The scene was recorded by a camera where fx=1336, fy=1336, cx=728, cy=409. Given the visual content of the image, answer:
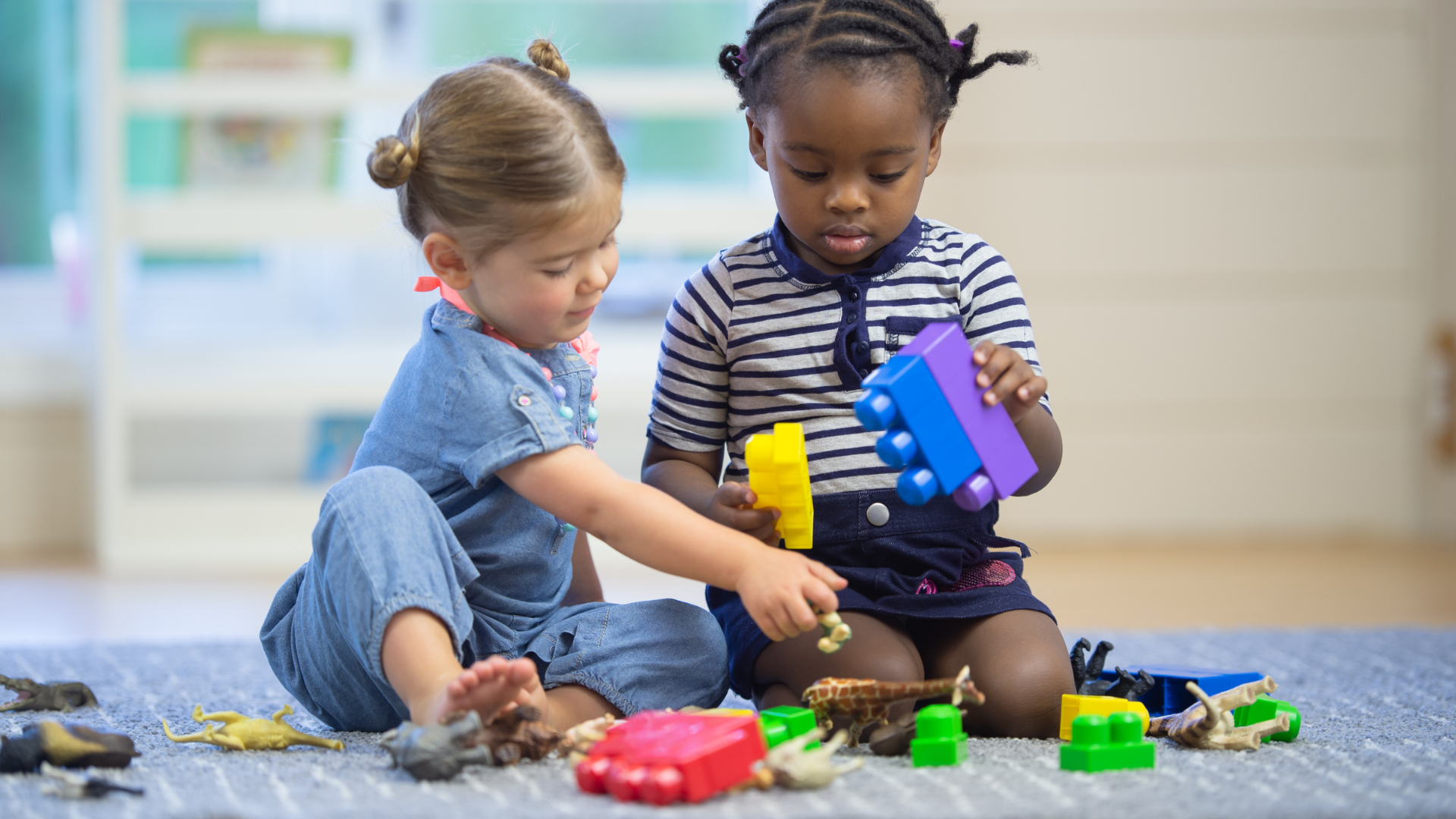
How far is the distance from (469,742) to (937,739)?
0.91 feet

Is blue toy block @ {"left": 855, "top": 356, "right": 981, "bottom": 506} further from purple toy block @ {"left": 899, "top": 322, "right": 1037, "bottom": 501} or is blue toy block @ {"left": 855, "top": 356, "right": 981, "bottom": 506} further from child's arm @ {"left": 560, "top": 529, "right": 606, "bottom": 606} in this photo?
child's arm @ {"left": 560, "top": 529, "right": 606, "bottom": 606}

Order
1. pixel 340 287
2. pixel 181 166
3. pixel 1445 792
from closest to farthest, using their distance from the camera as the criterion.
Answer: pixel 1445 792 → pixel 181 166 → pixel 340 287

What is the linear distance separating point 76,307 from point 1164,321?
1.95 m

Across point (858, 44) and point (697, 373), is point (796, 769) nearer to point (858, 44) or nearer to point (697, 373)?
point (697, 373)

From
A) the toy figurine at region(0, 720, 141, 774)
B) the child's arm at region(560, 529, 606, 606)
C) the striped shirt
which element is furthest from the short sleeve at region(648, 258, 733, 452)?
the toy figurine at region(0, 720, 141, 774)

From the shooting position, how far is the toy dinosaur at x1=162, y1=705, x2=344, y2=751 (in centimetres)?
86

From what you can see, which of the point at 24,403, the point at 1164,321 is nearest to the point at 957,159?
the point at 1164,321

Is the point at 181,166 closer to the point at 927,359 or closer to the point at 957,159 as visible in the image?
the point at 957,159

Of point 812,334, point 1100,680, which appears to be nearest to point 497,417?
point 812,334

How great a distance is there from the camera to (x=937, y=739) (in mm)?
800

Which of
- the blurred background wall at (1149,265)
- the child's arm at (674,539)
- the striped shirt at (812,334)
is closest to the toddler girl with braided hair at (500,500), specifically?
the child's arm at (674,539)

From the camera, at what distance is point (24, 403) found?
2.33 meters

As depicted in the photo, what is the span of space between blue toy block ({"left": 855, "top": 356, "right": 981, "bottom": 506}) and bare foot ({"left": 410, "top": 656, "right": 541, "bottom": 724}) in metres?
0.25

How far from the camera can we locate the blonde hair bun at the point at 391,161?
34.2 inches
